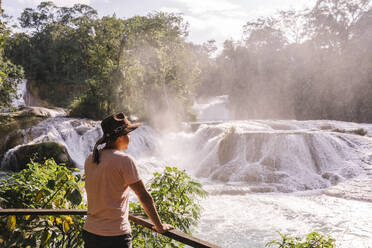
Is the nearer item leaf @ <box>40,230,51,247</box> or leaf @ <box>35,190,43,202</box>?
leaf @ <box>40,230,51,247</box>

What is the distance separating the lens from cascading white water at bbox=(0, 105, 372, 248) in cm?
737

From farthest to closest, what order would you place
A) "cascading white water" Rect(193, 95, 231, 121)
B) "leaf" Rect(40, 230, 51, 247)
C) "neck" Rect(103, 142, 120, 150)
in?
"cascading white water" Rect(193, 95, 231, 121)
"leaf" Rect(40, 230, 51, 247)
"neck" Rect(103, 142, 120, 150)

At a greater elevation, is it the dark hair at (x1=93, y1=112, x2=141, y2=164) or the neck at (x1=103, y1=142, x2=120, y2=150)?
the dark hair at (x1=93, y1=112, x2=141, y2=164)

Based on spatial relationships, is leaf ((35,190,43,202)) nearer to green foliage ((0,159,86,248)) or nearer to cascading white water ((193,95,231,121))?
green foliage ((0,159,86,248))

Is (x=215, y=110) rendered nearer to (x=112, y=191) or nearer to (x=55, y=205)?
(x=55, y=205)

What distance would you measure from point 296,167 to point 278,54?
93.6ft

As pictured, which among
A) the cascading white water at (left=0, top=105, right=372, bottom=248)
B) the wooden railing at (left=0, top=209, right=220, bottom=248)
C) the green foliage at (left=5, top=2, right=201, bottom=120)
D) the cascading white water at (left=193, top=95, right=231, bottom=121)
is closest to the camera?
the wooden railing at (left=0, top=209, right=220, bottom=248)

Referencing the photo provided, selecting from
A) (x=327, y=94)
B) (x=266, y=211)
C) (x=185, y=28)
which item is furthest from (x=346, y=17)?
(x=266, y=211)

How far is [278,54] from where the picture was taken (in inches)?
1464

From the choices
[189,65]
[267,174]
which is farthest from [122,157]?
[189,65]

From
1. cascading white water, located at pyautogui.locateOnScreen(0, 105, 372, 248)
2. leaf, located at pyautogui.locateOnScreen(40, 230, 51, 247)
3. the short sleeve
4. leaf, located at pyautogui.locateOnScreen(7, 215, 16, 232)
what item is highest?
the short sleeve

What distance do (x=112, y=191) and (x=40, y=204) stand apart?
1452 mm

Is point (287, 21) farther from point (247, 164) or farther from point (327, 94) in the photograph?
Answer: point (247, 164)

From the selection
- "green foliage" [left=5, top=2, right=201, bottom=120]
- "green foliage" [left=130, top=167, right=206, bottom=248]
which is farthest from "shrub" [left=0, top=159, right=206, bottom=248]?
"green foliage" [left=5, top=2, right=201, bottom=120]
